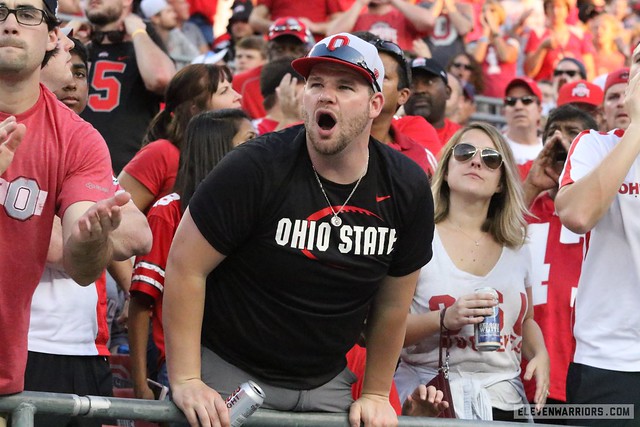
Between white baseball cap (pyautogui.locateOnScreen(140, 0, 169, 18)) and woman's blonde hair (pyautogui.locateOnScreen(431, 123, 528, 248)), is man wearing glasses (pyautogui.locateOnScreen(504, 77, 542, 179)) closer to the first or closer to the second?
white baseball cap (pyautogui.locateOnScreen(140, 0, 169, 18))

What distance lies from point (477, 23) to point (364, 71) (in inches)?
369

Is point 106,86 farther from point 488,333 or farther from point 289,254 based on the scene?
point 289,254

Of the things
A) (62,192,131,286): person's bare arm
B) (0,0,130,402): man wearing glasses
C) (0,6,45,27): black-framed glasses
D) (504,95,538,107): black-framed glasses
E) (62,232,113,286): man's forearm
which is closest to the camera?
(62,192,131,286): person's bare arm

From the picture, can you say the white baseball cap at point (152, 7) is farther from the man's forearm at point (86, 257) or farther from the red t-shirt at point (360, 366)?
the man's forearm at point (86, 257)

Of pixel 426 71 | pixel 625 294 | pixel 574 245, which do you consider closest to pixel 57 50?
pixel 625 294

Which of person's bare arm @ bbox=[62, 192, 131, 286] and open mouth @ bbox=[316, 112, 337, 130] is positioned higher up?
open mouth @ bbox=[316, 112, 337, 130]

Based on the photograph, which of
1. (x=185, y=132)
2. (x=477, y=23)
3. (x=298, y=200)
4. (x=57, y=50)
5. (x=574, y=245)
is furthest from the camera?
(x=477, y=23)

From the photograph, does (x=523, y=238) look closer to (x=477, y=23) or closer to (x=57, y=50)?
(x=57, y=50)

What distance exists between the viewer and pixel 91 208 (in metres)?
3.40

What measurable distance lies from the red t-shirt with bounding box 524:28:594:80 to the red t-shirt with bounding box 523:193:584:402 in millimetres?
7436

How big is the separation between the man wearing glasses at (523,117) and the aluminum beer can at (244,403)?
5543 mm

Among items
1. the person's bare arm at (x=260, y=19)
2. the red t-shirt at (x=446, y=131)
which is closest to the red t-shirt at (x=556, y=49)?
the person's bare arm at (x=260, y=19)

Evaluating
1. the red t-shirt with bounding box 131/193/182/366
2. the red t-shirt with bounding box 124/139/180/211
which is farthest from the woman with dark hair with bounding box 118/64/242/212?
the red t-shirt with bounding box 131/193/182/366

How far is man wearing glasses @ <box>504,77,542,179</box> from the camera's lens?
901cm
